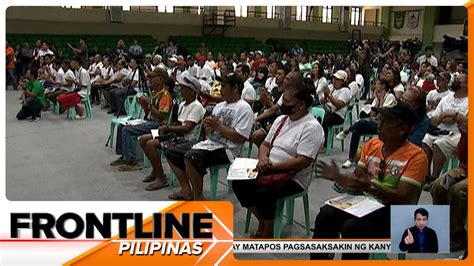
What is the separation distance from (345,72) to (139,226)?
4.92 feet

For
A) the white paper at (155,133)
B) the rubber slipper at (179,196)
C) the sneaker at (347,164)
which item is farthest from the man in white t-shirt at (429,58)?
the white paper at (155,133)

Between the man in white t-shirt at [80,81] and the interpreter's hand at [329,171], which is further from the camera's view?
the man in white t-shirt at [80,81]

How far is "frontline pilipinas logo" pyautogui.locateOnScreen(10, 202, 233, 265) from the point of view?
211 centimetres

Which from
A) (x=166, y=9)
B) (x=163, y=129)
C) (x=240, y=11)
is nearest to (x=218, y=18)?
(x=240, y=11)

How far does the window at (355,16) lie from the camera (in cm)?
207

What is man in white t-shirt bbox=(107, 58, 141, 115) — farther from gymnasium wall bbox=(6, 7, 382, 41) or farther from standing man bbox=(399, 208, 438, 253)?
standing man bbox=(399, 208, 438, 253)

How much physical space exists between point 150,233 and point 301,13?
119 cm

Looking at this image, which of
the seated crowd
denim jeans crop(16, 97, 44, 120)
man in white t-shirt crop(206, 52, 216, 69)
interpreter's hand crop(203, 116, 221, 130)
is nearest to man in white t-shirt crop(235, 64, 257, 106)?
the seated crowd

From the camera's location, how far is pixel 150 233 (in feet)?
6.99

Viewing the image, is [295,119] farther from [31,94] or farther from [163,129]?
[31,94]

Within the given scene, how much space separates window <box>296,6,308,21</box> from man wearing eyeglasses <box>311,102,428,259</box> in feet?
1.83

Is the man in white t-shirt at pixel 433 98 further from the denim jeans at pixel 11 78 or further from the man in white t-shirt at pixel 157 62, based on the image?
the denim jeans at pixel 11 78

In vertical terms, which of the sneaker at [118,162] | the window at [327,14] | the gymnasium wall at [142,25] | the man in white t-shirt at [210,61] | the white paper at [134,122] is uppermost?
the window at [327,14]

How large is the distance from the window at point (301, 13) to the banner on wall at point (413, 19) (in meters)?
0.44
